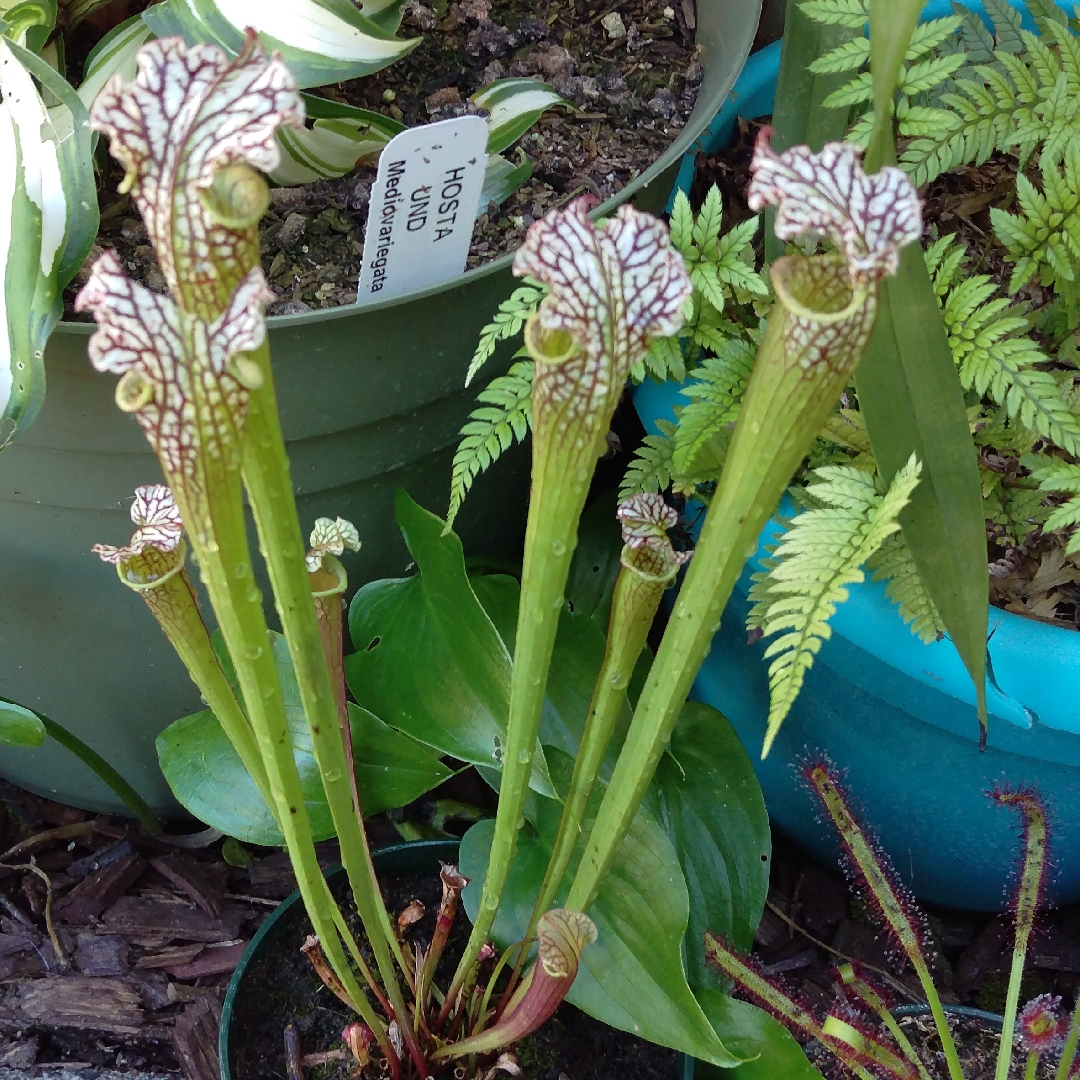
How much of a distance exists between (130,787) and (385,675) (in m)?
0.31

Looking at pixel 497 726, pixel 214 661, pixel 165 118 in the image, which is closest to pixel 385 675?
pixel 497 726

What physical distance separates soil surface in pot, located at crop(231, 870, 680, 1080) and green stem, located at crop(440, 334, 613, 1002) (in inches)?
12.1

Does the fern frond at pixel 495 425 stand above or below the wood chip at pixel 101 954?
above

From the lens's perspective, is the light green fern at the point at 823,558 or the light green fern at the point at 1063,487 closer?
the light green fern at the point at 823,558

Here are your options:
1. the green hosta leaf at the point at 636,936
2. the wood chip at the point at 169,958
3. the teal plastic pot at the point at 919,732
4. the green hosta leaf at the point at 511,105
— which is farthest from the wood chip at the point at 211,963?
the green hosta leaf at the point at 511,105

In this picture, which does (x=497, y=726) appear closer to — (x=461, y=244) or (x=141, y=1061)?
(x=461, y=244)

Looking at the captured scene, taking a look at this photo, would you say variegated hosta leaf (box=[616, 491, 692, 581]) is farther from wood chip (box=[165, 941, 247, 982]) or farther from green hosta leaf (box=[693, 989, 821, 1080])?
wood chip (box=[165, 941, 247, 982])

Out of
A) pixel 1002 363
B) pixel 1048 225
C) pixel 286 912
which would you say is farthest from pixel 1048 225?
pixel 286 912

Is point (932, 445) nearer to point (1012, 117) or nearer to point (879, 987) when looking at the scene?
point (1012, 117)

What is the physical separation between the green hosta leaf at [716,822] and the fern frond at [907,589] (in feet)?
0.57

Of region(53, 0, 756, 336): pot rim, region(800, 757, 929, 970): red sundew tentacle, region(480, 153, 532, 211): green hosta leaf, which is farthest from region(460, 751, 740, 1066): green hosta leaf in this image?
region(480, 153, 532, 211): green hosta leaf

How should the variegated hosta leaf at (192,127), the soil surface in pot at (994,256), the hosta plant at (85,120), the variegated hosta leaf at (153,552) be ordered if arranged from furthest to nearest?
the soil surface in pot at (994,256) < the hosta plant at (85,120) < the variegated hosta leaf at (153,552) < the variegated hosta leaf at (192,127)

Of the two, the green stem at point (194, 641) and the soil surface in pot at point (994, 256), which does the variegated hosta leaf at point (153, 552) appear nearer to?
the green stem at point (194, 641)

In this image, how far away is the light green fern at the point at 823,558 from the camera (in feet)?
1.41
